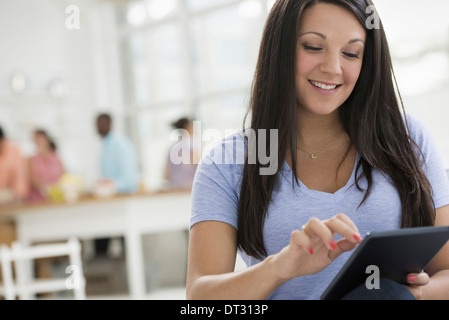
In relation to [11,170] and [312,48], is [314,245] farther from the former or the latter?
[11,170]

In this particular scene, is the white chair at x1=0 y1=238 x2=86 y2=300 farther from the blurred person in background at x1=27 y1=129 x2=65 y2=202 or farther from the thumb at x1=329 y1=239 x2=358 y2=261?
the thumb at x1=329 y1=239 x2=358 y2=261

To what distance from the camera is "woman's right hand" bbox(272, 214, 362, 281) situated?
2.61ft

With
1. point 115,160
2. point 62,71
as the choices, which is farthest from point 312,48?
point 62,71

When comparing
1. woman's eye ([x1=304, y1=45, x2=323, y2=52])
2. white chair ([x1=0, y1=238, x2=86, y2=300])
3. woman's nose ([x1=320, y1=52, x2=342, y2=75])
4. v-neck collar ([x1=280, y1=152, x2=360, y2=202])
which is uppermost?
woman's eye ([x1=304, y1=45, x2=323, y2=52])

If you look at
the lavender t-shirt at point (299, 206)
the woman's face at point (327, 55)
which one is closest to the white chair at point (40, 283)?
the lavender t-shirt at point (299, 206)

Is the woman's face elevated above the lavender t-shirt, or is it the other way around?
the woman's face

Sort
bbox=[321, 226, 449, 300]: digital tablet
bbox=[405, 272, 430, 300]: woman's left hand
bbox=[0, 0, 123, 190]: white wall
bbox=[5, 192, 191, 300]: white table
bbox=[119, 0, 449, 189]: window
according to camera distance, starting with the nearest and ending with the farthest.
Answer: bbox=[321, 226, 449, 300]: digital tablet
bbox=[405, 272, 430, 300]: woman's left hand
bbox=[5, 192, 191, 300]: white table
bbox=[119, 0, 449, 189]: window
bbox=[0, 0, 123, 190]: white wall

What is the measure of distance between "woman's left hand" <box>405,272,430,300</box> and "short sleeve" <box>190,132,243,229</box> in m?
0.35

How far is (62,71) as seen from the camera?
646 centimetres

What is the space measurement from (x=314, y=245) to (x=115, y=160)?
374cm

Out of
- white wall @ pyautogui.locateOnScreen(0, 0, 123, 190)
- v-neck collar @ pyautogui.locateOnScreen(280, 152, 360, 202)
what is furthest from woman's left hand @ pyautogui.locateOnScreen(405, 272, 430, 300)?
white wall @ pyautogui.locateOnScreen(0, 0, 123, 190)

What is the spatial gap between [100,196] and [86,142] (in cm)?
255

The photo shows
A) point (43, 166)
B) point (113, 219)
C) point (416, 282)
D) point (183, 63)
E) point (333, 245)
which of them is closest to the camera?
point (333, 245)
